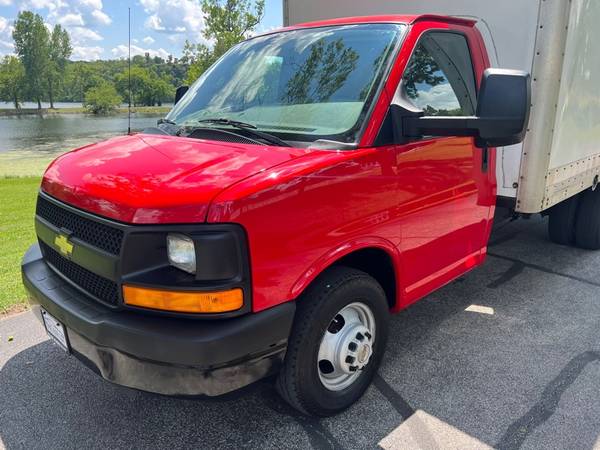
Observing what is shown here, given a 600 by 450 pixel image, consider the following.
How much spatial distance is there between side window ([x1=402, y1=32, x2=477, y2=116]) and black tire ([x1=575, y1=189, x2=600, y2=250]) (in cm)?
298

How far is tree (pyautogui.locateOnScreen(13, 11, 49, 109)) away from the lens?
68.2 metres

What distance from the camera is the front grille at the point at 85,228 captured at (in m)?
2.24

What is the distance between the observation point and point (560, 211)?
5.71m

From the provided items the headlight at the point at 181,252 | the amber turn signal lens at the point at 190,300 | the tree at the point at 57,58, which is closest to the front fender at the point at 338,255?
the amber turn signal lens at the point at 190,300

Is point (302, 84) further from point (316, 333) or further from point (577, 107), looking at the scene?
point (577, 107)

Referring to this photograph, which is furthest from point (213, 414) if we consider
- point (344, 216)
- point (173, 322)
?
point (344, 216)

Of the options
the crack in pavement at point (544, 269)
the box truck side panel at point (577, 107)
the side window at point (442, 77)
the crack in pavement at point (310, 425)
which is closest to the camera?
the crack in pavement at point (310, 425)

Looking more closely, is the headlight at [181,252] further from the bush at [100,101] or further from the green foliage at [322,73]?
the bush at [100,101]

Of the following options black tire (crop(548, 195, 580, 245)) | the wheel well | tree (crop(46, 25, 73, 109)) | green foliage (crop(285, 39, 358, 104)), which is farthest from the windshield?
tree (crop(46, 25, 73, 109))

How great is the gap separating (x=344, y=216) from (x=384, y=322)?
815 millimetres

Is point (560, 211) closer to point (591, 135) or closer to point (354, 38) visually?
point (591, 135)

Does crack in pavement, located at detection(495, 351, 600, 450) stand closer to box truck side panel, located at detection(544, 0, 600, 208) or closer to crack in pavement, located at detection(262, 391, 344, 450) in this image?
crack in pavement, located at detection(262, 391, 344, 450)

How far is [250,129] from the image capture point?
2832 mm

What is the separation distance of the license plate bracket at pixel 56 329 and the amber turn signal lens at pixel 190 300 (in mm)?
630
